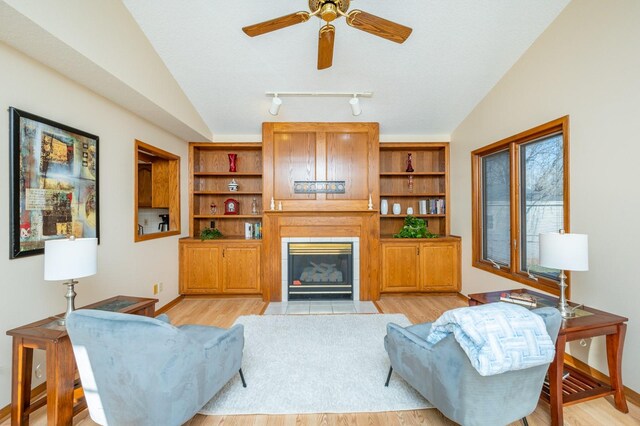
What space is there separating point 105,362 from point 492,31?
3865mm

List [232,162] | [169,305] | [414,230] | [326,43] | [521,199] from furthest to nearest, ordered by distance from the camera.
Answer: [232,162], [414,230], [169,305], [521,199], [326,43]

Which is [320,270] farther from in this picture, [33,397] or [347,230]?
[33,397]

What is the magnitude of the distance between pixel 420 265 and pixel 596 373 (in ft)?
7.13

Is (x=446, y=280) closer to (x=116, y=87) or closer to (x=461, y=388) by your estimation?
(x=461, y=388)

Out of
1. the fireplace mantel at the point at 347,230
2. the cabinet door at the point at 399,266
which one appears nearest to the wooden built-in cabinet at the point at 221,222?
the fireplace mantel at the point at 347,230

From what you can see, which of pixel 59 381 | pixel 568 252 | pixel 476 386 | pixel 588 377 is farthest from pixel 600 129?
pixel 59 381

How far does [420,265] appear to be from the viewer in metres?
4.18

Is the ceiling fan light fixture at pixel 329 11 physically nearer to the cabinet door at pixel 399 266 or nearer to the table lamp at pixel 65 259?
the table lamp at pixel 65 259

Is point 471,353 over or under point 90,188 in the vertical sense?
under

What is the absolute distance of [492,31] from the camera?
8.79 feet

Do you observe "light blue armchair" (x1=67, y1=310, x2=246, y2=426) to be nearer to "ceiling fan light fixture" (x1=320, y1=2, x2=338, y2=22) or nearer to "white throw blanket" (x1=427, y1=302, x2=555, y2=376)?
"white throw blanket" (x1=427, y1=302, x2=555, y2=376)

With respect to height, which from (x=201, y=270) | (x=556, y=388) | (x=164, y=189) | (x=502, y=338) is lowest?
(x=556, y=388)

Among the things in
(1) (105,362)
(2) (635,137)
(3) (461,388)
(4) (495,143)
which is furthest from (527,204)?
(1) (105,362)

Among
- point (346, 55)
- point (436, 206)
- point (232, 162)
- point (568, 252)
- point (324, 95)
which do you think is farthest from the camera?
point (436, 206)
